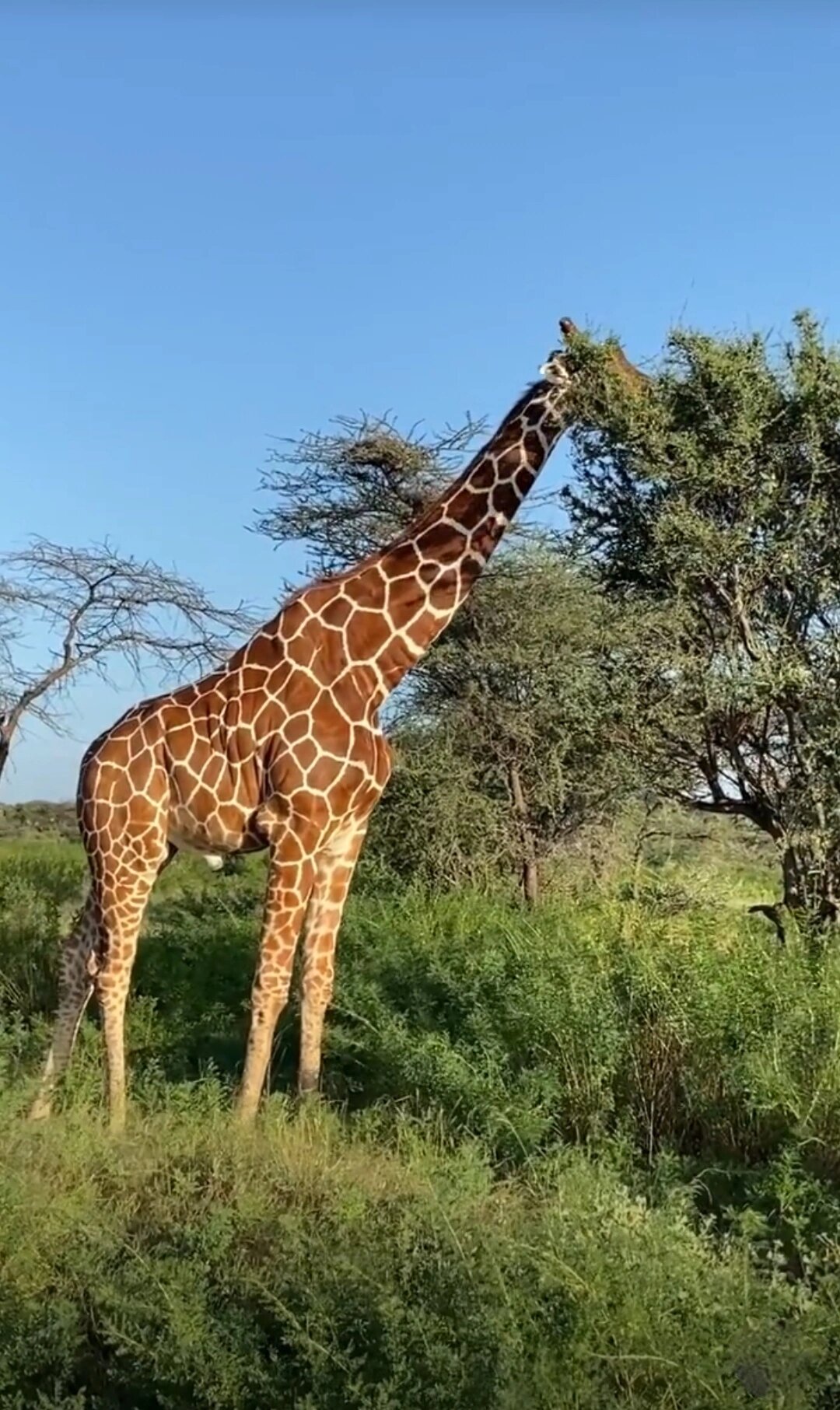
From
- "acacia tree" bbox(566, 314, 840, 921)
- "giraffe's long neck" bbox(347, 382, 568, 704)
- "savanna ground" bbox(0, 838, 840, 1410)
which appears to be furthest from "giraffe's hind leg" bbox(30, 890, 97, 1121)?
"acacia tree" bbox(566, 314, 840, 921)

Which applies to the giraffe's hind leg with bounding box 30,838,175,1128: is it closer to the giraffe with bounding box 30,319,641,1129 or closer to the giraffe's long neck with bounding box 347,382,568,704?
the giraffe with bounding box 30,319,641,1129

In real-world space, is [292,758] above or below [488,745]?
below

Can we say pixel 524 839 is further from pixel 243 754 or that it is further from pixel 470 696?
pixel 243 754

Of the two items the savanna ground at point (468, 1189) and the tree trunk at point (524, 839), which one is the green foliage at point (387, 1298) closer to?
the savanna ground at point (468, 1189)

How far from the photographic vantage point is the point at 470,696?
11.6 m

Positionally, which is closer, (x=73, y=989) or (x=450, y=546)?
(x=450, y=546)

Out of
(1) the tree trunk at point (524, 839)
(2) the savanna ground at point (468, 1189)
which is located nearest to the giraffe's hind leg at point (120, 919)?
(2) the savanna ground at point (468, 1189)

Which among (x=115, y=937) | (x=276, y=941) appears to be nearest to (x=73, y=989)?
(x=115, y=937)

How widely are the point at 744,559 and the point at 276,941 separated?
10.1ft

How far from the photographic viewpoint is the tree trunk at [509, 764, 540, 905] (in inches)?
444

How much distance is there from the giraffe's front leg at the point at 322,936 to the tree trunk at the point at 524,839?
4.79m

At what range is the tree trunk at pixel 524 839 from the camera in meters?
11.3

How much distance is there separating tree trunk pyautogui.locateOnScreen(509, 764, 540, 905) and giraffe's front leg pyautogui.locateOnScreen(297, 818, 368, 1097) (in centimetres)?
479

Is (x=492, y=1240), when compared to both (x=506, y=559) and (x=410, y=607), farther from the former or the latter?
(x=506, y=559)
